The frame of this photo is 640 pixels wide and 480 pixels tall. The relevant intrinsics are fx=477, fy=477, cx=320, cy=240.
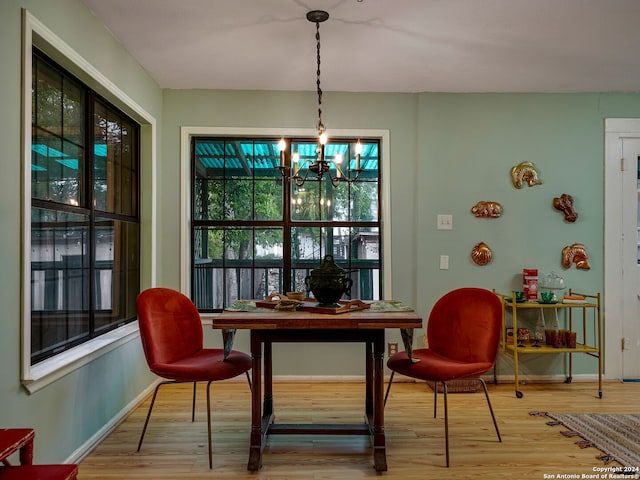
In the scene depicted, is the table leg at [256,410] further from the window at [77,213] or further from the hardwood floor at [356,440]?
the window at [77,213]

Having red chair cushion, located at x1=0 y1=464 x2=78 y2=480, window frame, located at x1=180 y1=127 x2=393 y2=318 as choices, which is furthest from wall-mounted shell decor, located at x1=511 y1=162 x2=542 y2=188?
red chair cushion, located at x1=0 y1=464 x2=78 y2=480

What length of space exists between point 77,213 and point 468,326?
2393mm

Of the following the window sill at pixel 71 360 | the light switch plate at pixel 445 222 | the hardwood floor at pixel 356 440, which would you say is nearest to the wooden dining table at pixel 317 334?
the hardwood floor at pixel 356 440

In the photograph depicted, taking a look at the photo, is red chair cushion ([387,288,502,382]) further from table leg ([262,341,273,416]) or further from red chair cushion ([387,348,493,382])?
table leg ([262,341,273,416])

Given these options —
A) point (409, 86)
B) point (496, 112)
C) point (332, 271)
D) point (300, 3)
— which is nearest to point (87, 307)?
point (332, 271)

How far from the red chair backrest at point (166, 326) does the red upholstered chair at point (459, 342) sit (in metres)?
1.27

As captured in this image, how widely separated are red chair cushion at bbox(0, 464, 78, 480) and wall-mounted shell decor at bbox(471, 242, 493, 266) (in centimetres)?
332

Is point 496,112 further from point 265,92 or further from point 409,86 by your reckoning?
point 265,92

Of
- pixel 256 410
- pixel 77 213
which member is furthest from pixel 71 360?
pixel 256 410

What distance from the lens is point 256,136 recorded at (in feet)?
13.5

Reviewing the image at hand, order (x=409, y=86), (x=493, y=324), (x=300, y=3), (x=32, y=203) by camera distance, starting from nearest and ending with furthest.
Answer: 1. (x=32, y=203)
2. (x=300, y=3)
3. (x=493, y=324)
4. (x=409, y=86)

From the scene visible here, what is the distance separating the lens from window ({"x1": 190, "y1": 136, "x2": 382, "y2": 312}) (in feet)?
13.7

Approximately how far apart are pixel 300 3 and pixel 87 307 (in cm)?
215

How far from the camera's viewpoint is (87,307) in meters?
2.86
